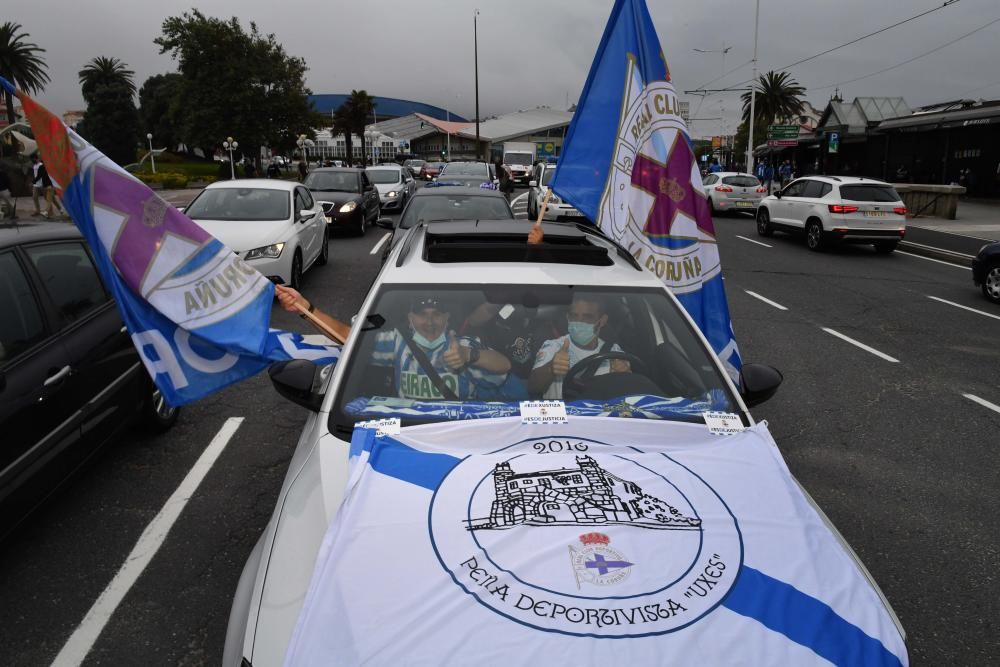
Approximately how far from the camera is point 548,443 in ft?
8.67

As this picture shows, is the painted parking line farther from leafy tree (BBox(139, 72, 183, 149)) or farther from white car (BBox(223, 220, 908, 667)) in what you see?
leafy tree (BBox(139, 72, 183, 149))

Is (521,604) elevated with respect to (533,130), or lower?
lower

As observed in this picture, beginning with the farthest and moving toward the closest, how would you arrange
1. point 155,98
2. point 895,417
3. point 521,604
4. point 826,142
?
1. point 155,98
2. point 826,142
3. point 895,417
4. point 521,604

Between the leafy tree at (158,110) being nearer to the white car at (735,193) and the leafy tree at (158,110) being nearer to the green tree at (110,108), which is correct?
the green tree at (110,108)

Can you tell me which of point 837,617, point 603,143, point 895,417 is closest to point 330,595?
point 837,617

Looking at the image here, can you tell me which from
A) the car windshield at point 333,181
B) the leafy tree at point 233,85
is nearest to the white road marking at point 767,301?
the car windshield at point 333,181

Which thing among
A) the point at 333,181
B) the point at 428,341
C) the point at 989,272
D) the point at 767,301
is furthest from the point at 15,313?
the point at 333,181

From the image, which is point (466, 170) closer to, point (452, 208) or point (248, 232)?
point (452, 208)

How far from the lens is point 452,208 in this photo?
1016 cm

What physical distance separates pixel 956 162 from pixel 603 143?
117 ft

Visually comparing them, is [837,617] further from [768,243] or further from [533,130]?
[533,130]

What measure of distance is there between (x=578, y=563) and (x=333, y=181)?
57.9 ft

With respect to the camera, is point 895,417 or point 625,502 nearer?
point 625,502

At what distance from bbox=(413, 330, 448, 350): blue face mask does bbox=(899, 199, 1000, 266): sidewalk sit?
1582 centimetres
